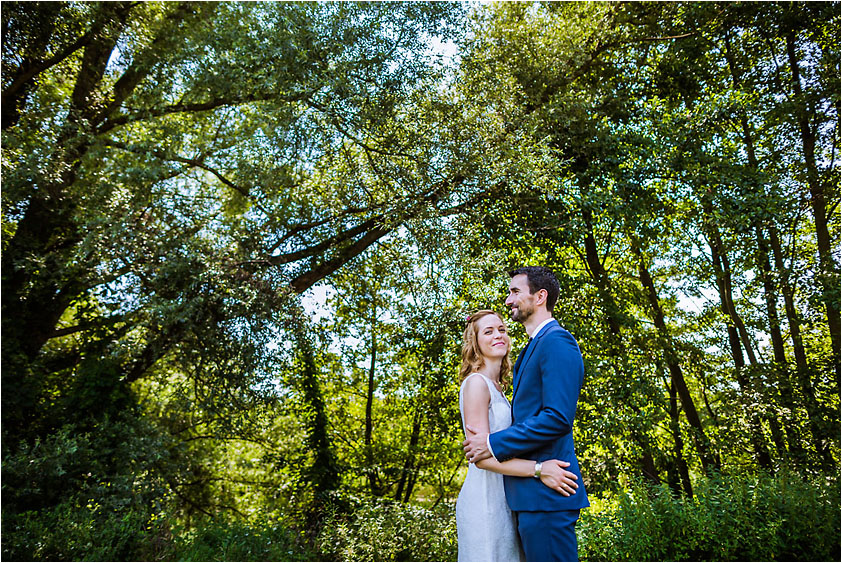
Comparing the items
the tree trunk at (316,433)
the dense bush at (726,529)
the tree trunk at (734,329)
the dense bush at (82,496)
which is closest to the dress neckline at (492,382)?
the dense bush at (726,529)

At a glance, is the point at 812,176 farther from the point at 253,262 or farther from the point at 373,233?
the point at 253,262

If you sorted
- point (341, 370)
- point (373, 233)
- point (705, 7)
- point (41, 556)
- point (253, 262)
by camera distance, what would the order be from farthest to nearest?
point (341, 370) < point (705, 7) < point (373, 233) < point (253, 262) < point (41, 556)

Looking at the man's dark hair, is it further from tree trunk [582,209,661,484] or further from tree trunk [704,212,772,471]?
tree trunk [704,212,772,471]

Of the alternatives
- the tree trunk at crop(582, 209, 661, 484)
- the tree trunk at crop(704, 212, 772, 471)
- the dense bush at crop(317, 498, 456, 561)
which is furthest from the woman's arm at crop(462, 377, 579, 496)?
the tree trunk at crop(704, 212, 772, 471)

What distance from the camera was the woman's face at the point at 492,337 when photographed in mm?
3090

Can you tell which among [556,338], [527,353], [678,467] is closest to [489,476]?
[527,353]

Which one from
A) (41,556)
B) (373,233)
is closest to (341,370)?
(373,233)

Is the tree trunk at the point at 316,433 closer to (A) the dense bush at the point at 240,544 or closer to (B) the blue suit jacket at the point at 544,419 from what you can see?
(A) the dense bush at the point at 240,544

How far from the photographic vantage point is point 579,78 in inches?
438

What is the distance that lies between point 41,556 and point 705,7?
42.4 feet

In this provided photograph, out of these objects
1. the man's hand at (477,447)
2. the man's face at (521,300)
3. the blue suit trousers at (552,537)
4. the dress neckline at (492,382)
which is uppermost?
the man's face at (521,300)

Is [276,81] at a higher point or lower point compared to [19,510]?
higher

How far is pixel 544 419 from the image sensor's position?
2512mm

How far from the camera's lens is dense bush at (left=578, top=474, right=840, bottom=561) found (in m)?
6.42
